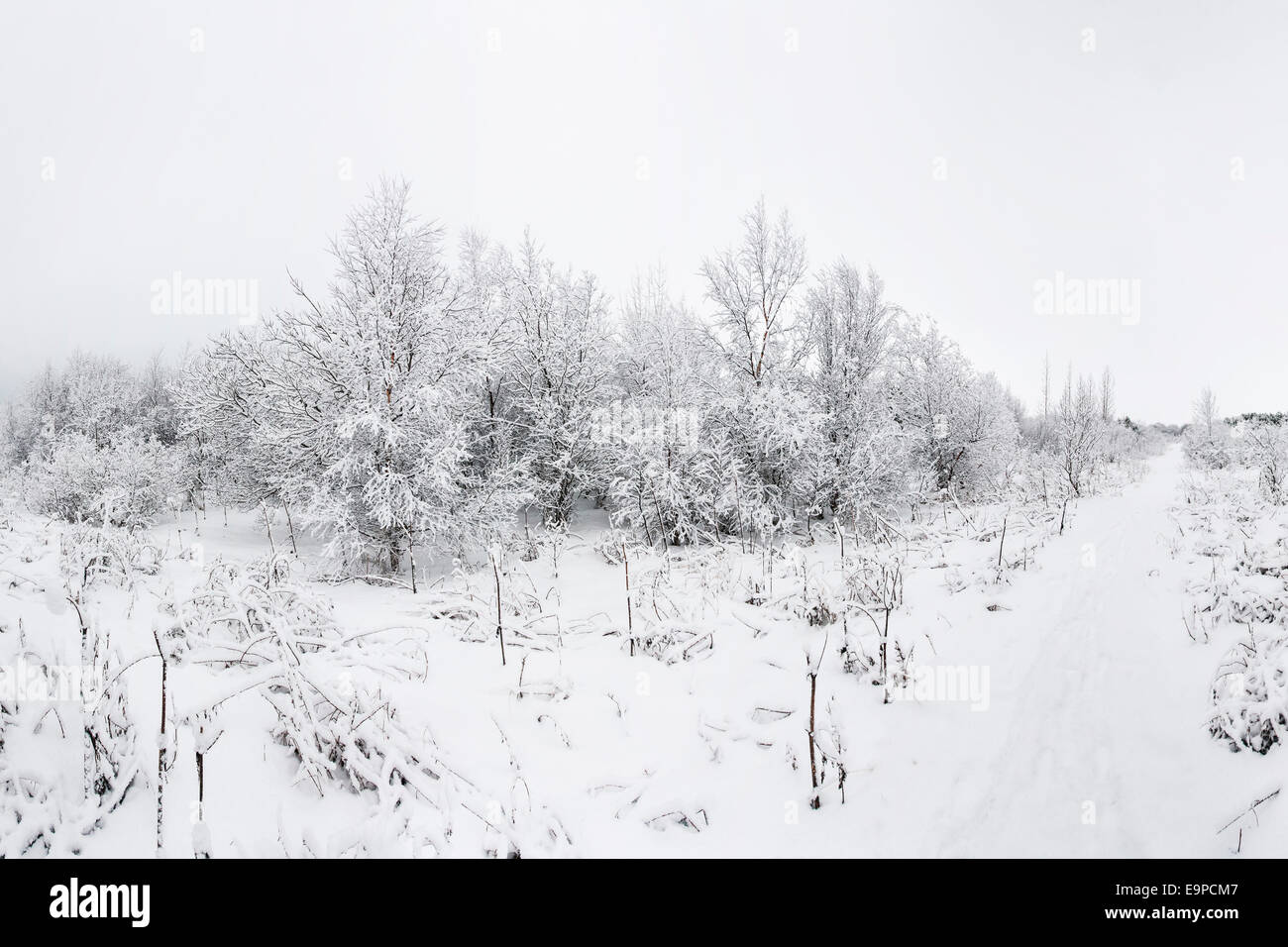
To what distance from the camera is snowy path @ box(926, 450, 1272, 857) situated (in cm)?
311

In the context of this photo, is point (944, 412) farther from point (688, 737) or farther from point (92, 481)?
point (92, 481)

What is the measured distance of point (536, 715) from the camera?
14.0 feet

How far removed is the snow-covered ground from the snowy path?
2 cm

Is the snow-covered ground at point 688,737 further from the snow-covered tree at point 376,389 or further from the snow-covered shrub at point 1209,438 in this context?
the snow-covered shrub at point 1209,438

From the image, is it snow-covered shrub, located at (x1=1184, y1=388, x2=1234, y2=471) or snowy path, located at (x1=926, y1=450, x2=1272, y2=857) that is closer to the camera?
snowy path, located at (x1=926, y1=450, x2=1272, y2=857)

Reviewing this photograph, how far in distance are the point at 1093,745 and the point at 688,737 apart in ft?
10.2

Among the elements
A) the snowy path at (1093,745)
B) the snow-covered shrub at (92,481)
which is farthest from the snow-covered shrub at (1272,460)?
the snow-covered shrub at (92,481)

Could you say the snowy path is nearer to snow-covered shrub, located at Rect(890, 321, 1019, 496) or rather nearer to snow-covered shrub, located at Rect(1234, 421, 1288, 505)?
snow-covered shrub, located at Rect(1234, 421, 1288, 505)

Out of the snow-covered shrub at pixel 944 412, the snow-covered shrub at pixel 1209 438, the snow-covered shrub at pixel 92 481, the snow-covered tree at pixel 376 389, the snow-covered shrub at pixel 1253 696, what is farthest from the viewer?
the snow-covered shrub at pixel 1209 438

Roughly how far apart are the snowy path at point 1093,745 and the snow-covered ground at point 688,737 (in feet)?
0.07

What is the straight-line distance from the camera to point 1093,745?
13.0 feet

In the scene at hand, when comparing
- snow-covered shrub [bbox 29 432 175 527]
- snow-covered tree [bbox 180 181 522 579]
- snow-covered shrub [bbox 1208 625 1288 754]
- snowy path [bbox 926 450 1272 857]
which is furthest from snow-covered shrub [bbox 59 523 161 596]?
snow-covered shrub [bbox 29 432 175 527]

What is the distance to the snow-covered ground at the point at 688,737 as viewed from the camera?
274 centimetres

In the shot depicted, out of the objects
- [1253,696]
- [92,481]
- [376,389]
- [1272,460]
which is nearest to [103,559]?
[376,389]
